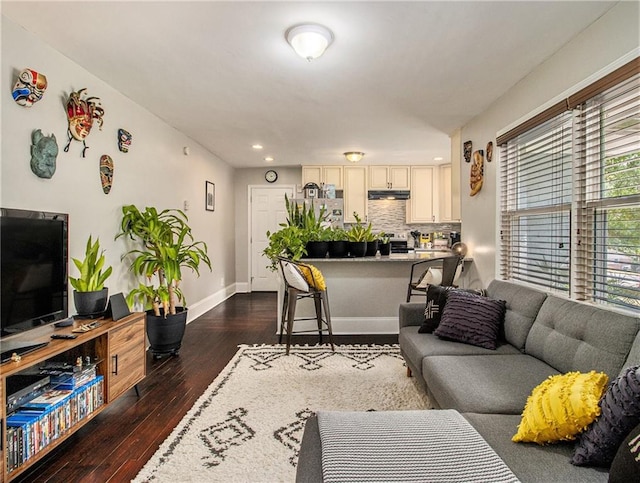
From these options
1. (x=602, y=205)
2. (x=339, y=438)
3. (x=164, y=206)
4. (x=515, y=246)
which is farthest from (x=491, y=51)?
(x=164, y=206)

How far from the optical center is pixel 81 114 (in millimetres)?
2734

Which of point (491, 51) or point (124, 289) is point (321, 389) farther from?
point (491, 51)

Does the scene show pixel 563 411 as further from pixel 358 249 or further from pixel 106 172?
pixel 106 172

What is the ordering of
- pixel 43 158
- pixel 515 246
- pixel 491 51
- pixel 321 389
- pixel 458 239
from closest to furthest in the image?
1. pixel 43 158
2. pixel 491 51
3. pixel 321 389
4. pixel 515 246
5. pixel 458 239

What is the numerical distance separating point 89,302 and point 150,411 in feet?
2.69

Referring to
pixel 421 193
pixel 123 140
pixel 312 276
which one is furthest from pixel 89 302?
pixel 421 193

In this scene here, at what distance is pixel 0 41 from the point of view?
2.09 meters

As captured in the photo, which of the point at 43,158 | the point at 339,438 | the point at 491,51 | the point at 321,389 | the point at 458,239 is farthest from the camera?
the point at 458,239

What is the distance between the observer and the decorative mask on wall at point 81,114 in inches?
105

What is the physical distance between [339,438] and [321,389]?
156cm

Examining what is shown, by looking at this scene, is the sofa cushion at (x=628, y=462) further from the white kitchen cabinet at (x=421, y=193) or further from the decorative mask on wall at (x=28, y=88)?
the white kitchen cabinet at (x=421, y=193)

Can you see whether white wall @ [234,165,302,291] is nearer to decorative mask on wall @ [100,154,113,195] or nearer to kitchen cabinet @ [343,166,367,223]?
kitchen cabinet @ [343,166,367,223]

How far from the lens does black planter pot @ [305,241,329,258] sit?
4059mm

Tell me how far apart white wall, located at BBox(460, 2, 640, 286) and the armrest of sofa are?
0.99 metres
